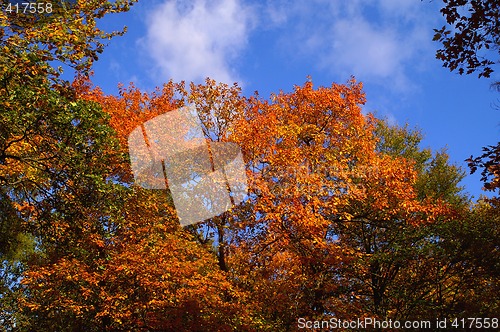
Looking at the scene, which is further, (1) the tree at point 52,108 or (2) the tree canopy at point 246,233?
(2) the tree canopy at point 246,233

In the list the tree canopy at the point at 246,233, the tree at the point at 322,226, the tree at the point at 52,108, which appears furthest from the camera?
the tree at the point at 322,226

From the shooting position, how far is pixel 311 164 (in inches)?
749

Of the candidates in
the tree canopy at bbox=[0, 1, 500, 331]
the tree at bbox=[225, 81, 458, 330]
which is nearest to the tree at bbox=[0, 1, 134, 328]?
the tree canopy at bbox=[0, 1, 500, 331]

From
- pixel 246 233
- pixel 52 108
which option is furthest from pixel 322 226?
pixel 52 108

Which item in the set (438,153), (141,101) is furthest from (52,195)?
(438,153)

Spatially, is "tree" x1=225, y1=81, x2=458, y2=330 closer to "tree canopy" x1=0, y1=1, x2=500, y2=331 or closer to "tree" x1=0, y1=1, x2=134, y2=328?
"tree canopy" x1=0, y1=1, x2=500, y2=331

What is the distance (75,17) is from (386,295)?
572 inches

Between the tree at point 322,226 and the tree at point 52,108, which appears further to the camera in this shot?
the tree at point 322,226

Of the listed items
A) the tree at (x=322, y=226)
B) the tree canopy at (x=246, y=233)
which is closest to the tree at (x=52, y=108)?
the tree canopy at (x=246, y=233)

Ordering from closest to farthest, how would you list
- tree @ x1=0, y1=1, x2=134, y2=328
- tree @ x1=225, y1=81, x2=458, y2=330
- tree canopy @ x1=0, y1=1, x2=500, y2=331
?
tree @ x1=0, y1=1, x2=134, y2=328 < tree canopy @ x1=0, y1=1, x2=500, y2=331 < tree @ x1=225, y1=81, x2=458, y2=330

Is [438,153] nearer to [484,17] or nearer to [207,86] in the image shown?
[207,86]

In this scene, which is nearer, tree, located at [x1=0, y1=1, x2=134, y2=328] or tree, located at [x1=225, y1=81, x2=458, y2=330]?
tree, located at [x1=0, y1=1, x2=134, y2=328]

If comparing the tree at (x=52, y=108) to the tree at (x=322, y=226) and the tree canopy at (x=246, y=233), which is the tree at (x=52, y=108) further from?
the tree at (x=322, y=226)

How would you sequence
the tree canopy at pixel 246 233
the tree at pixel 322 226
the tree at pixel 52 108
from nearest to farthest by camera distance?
the tree at pixel 52 108 → the tree canopy at pixel 246 233 → the tree at pixel 322 226
